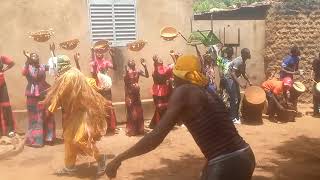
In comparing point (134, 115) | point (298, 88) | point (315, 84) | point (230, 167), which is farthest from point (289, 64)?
point (230, 167)

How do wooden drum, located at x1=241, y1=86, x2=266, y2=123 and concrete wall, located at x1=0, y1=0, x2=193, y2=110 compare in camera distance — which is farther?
wooden drum, located at x1=241, y1=86, x2=266, y2=123

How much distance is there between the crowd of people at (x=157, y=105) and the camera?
283 centimetres

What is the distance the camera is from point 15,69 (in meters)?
9.71

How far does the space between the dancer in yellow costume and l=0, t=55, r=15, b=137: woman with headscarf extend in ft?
9.44

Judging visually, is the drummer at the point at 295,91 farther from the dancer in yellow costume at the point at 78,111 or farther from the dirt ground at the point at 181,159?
the dancer in yellow costume at the point at 78,111

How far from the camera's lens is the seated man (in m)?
2.81

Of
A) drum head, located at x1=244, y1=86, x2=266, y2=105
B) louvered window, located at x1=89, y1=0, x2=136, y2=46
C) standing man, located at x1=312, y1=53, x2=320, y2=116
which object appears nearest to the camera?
louvered window, located at x1=89, y1=0, x2=136, y2=46

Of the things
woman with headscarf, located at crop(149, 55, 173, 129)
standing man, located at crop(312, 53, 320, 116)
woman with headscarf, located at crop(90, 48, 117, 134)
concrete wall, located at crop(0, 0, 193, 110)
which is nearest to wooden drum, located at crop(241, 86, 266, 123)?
standing man, located at crop(312, 53, 320, 116)

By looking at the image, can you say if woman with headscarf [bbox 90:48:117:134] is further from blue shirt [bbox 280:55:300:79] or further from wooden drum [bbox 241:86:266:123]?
blue shirt [bbox 280:55:300:79]

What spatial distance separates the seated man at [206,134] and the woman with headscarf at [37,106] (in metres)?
6.14

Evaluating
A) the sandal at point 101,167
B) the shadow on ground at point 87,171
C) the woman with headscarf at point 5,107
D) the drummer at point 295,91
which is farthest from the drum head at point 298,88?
the woman with headscarf at point 5,107

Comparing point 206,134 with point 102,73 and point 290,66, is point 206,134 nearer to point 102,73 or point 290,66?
point 102,73

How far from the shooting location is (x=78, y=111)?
638 cm

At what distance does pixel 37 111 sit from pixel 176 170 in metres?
3.52
